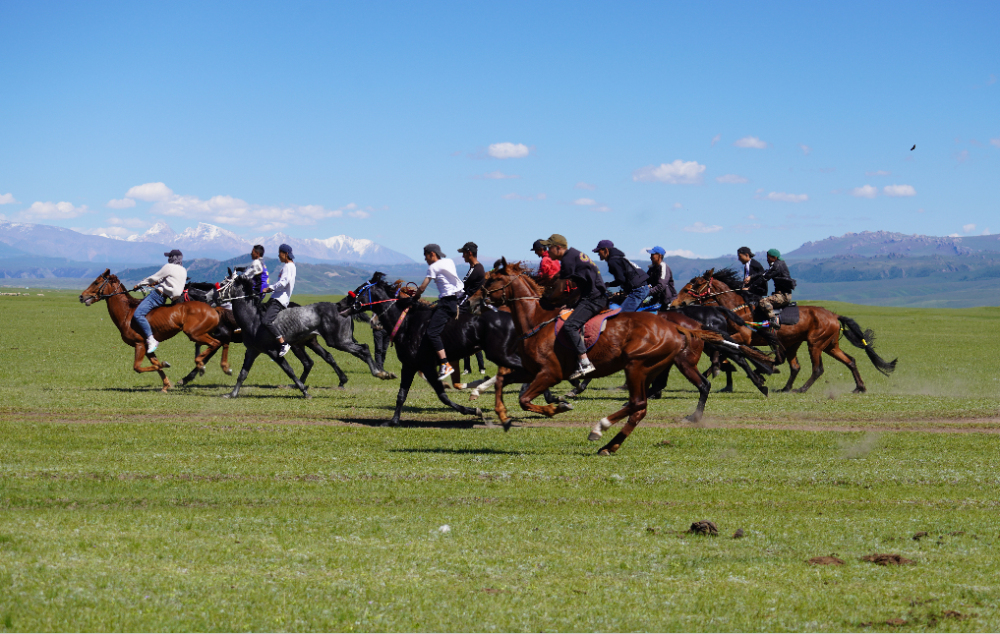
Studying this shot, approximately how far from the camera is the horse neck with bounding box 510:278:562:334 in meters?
14.2

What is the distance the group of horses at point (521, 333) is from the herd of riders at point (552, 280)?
198 millimetres

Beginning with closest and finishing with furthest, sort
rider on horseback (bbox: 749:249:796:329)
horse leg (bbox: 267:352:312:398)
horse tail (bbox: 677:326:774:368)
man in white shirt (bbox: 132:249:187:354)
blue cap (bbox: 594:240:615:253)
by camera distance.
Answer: horse tail (bbox: 677:326:774:368), blue cap (bbox: 594:240:615:253), horse leg (bbox: 267:352:312:398), man in white shirt (bbox: 132:249:187:354), rider on horseback (bbox: 749:249:796:329)

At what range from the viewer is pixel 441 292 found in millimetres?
17359

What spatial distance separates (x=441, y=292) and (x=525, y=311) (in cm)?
345

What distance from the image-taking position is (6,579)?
22.0 feet

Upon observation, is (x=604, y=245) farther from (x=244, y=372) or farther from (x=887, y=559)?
(x=887, y=559)

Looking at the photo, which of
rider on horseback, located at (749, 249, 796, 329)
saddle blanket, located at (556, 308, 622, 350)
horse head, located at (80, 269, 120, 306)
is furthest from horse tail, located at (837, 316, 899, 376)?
horse head, located at (80, 269, 120, 306)

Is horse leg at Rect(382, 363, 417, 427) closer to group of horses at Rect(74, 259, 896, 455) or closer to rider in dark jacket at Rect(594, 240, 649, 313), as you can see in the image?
group of horses at Rect(74, 259, 896, 455)

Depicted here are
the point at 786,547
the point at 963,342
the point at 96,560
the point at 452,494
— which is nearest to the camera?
the point at 96,560

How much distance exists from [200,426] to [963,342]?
1535 inches

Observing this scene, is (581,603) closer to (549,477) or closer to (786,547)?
(786,547)

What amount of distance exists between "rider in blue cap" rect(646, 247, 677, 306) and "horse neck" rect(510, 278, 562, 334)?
642cm

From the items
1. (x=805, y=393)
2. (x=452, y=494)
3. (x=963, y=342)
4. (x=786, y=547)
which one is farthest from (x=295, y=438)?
(x=963, y=342)

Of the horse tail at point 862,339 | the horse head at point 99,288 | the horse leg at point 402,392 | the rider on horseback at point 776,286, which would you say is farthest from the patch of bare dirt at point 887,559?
the horse head at point 99,288
